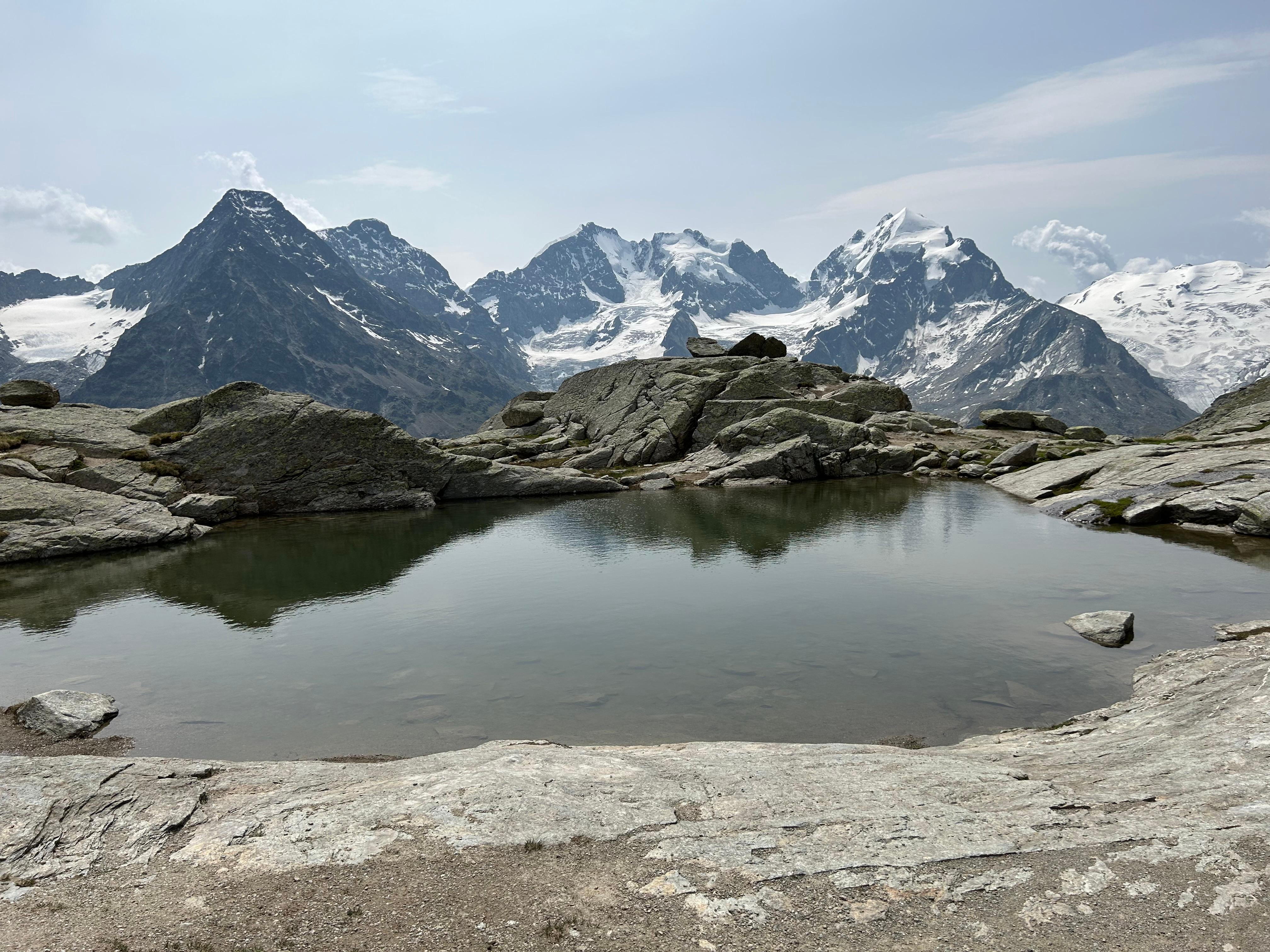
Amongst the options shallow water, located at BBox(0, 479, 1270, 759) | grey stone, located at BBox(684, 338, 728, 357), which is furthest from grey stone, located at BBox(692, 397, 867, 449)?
shallow water, located at BBox(0, 479, 1270, 759)

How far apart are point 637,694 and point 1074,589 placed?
23257 millimetres

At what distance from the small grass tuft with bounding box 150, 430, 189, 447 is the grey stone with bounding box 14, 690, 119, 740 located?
5127 centimetres

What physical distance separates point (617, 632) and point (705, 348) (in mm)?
98787

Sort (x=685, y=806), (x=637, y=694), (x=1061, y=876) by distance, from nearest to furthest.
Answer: (x=1061, y=876), (x=685, y=806), (x=637, y=694)

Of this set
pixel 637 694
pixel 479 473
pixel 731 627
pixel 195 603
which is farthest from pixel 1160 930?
pixel 479 473

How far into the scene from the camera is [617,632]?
97.8 ft

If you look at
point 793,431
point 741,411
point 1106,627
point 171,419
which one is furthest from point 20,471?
point 741,411

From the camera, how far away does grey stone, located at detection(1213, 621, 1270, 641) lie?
993 inches

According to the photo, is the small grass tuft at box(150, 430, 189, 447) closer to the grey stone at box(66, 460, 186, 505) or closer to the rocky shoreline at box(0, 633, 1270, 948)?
the grey stone at box(66, 460, 186, 505)

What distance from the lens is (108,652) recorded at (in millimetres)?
28953

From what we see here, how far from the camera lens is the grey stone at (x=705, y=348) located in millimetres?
121000

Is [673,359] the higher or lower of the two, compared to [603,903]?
higher

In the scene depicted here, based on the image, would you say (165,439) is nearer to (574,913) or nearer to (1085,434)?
(574,913)

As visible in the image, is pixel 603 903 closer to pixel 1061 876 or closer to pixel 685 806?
pixel 685 806
